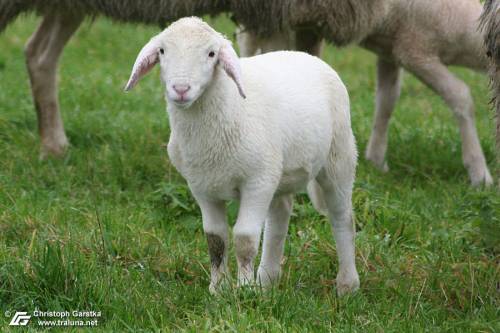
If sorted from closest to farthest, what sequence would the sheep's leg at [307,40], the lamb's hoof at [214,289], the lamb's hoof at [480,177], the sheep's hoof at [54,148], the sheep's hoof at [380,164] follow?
the lamb's hoof at [214,289]
the sheep's leg at [307,40]
the lamb's hoof at [480,177]
the sheep's hoof at [54,148]
the sheep's hoof at [380,164]

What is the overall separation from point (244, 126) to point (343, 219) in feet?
2.34

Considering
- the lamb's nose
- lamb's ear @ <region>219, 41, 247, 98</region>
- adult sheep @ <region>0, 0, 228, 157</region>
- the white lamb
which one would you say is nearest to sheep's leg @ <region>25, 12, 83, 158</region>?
adult sheep @ <region>0, 0, 228, 157</region>

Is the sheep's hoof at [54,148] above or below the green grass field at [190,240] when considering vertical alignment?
below

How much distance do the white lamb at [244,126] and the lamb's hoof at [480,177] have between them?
2360 millimetres

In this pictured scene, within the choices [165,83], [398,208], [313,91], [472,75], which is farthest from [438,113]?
[165,83]

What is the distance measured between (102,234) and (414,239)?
1578 mm

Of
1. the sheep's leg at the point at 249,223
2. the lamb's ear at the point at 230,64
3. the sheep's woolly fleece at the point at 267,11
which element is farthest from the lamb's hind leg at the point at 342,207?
the sheep's woolly fleece at the point at 267,11

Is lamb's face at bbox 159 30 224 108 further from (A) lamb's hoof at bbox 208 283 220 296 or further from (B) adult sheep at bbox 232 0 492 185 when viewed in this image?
(B) adult sheep at bbox 232 0 492 185

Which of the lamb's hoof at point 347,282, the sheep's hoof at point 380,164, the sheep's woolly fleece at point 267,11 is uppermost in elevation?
the sheep's woolly fleece at point 267,11

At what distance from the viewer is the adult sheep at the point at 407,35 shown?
5.87 metres

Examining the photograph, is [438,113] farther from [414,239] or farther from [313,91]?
[313,91]

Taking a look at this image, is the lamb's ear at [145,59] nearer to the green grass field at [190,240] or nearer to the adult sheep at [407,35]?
the green grass field at [190,240]

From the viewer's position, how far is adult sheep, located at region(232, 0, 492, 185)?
19.3 ft

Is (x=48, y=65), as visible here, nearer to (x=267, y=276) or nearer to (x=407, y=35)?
(x=407, y=35)
